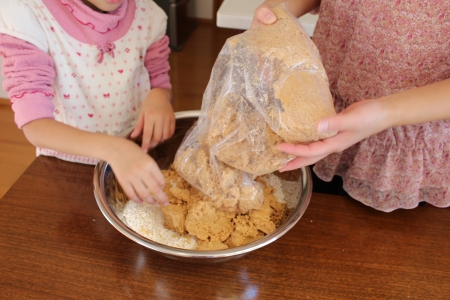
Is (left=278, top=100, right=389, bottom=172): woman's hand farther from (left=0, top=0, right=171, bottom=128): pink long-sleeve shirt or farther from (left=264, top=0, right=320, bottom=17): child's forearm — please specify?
(left=0, top=0, right=171, bottom=128): pink long-sleeve shirt

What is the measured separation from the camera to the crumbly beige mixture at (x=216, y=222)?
2.14ft

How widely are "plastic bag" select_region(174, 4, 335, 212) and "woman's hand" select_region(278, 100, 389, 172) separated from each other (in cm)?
2

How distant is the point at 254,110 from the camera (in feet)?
1.98

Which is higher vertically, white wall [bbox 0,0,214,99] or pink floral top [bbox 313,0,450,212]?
pink floral top [bbox 313,0,450,212]

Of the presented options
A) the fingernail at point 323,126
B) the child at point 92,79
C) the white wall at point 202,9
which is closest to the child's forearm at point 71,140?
the child at point 92,79

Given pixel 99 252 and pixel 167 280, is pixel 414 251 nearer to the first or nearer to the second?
pixel 167 280

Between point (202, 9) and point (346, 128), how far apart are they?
107 inches

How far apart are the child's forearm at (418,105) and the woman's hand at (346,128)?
1 centimetres

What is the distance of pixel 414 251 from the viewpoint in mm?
683

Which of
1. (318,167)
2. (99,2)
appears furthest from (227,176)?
(99,2)

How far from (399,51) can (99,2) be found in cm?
61

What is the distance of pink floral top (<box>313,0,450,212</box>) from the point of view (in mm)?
690

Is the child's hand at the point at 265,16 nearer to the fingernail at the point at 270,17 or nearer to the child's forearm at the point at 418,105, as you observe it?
the fingernail at the point at 270,17

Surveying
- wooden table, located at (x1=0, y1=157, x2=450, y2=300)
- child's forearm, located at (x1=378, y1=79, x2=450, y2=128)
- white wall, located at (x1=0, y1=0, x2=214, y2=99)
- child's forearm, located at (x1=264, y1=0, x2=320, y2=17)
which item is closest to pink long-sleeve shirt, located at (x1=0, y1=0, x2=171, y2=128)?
wooden table, located at (x1=0, y1=157, x2=450, y2=300)
